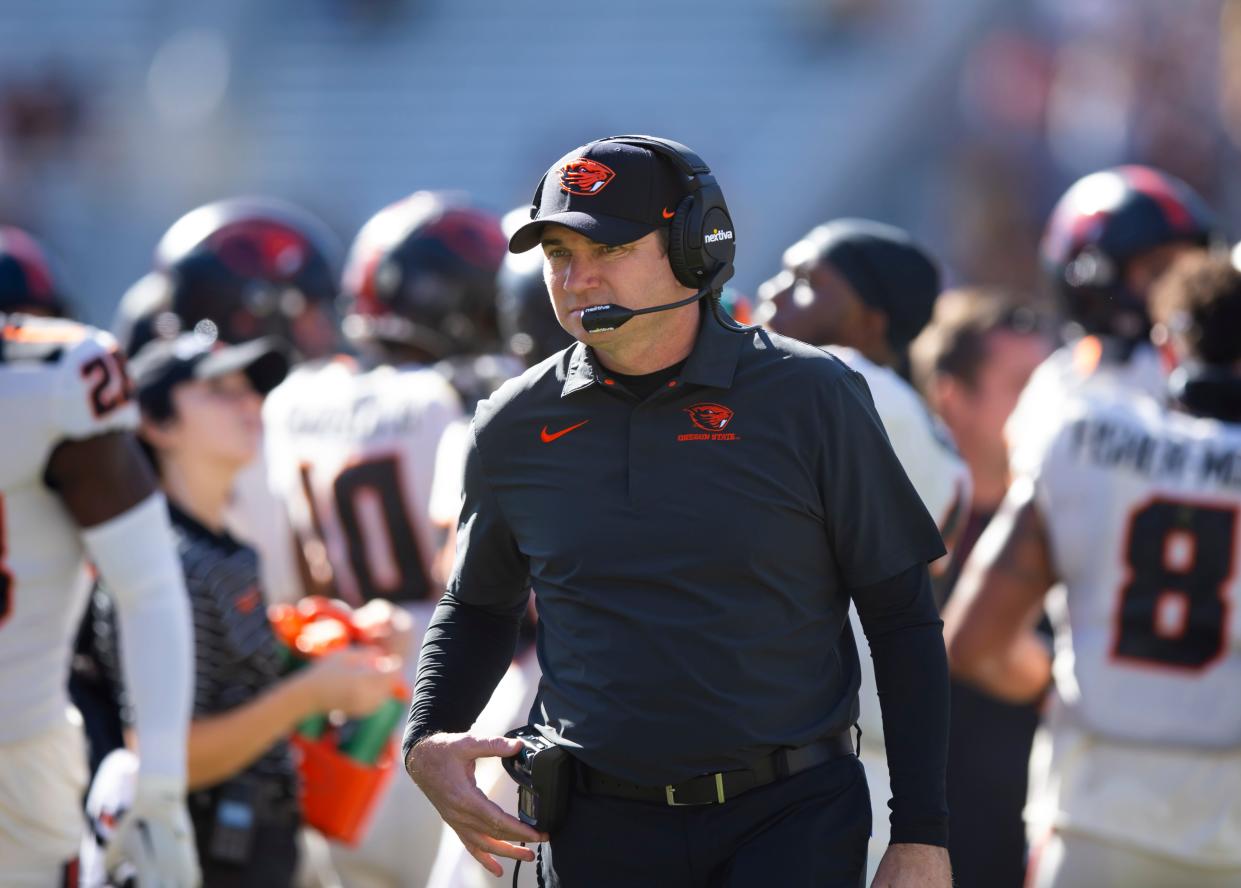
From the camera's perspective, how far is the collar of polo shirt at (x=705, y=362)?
2.75 meters

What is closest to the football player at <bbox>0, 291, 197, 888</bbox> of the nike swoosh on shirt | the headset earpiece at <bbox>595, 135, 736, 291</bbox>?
the nike swoosh on shirt

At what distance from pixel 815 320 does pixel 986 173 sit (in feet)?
37.1

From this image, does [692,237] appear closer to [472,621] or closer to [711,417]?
[711,417]

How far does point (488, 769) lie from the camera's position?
3586 millimetres

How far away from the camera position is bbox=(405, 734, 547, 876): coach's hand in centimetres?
273

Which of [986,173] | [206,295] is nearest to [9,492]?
[206,295]

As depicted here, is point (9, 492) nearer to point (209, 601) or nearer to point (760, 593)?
point (209, 601)

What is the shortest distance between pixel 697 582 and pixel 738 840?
397 millimetres

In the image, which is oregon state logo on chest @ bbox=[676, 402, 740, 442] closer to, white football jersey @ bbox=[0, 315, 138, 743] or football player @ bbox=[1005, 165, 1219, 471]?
white football jersey @ bbox=[0, 315, 138, 743]

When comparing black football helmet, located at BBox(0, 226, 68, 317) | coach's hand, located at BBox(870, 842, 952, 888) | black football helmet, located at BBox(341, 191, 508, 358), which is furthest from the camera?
black football helmet, located at BBox(341, 191, 508, 358)

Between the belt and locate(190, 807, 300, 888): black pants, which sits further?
locate(190, 807, 300, 888): black pants

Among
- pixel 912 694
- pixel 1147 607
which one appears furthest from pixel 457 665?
pixel 1147 607

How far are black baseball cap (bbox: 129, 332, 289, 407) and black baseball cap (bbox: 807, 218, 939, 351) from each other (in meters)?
1.36

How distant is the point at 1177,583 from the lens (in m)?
4.11
